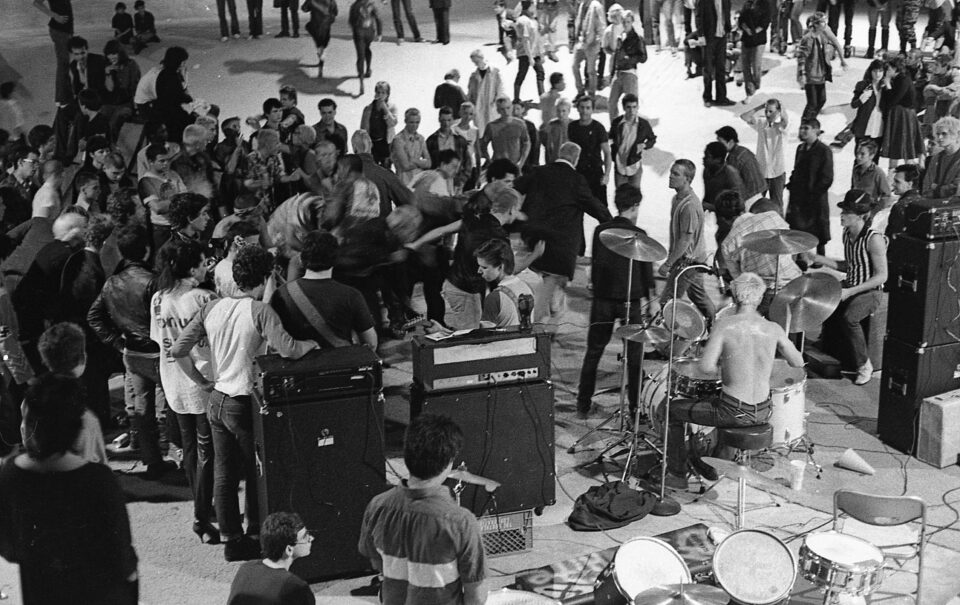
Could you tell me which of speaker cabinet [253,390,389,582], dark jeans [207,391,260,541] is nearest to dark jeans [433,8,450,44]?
dark jeans [207,391,260,541]

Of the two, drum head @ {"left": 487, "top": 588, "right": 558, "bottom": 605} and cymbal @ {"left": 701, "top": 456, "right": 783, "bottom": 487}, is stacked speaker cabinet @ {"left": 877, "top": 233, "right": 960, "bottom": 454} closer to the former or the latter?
cymbal @ {"left": 701, "top": 456, "right": 783, "bottom": 487}

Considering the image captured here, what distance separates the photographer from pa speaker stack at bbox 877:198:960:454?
7.33m

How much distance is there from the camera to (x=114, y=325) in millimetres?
6969

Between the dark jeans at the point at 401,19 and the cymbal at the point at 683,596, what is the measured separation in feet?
56.8

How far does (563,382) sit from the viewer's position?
28.8 ft

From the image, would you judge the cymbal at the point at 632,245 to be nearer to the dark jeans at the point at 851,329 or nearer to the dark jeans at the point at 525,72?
the dark jeans at the point at 851,329

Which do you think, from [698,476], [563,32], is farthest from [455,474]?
[563,32]

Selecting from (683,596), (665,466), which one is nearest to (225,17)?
(665,466)

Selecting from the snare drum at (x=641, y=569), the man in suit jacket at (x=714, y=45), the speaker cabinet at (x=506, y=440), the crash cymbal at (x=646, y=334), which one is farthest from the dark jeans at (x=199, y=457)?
the man in suit jacket at (x=714, y=45)

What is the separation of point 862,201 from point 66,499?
617 cm

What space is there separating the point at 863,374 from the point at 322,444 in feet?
15.6

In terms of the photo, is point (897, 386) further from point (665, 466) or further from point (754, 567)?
point (754, 567)

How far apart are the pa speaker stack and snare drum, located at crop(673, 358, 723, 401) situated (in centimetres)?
157

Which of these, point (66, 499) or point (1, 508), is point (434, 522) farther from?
point (1, 508)
